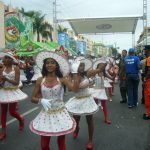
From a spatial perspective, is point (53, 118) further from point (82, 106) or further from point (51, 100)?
point (82, 106)

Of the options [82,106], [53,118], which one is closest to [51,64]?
[53,118]

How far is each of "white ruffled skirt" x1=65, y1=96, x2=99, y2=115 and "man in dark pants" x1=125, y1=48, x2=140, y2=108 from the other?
5.26 metres

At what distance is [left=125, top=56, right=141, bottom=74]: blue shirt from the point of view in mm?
11680

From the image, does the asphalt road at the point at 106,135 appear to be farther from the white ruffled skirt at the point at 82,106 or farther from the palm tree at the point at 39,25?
the palm tree at the point at 39,25

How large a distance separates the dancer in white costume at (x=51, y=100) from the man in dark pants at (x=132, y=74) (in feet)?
22.0

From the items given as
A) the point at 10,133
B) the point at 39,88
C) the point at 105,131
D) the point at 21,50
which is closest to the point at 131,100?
the point at 105,131

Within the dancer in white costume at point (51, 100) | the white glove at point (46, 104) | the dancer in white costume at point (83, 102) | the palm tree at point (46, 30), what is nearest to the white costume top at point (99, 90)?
the dancer in white costume at point (83, 102)

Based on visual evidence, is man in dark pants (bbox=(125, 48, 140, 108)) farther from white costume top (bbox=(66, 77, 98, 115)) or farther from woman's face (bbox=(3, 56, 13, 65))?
white costume top (bbox=(66, 77, 98, 115))

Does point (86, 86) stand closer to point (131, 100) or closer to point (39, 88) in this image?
point (39, 88)

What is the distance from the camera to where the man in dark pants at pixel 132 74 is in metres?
11.7

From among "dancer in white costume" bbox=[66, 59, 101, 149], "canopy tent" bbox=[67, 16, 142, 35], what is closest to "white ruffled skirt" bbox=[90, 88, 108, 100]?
"dancer in white costume" bbox=[66, 59, 101, 149]

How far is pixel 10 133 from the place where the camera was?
315 inches

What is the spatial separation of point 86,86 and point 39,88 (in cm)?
157

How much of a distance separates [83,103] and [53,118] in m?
1.69
